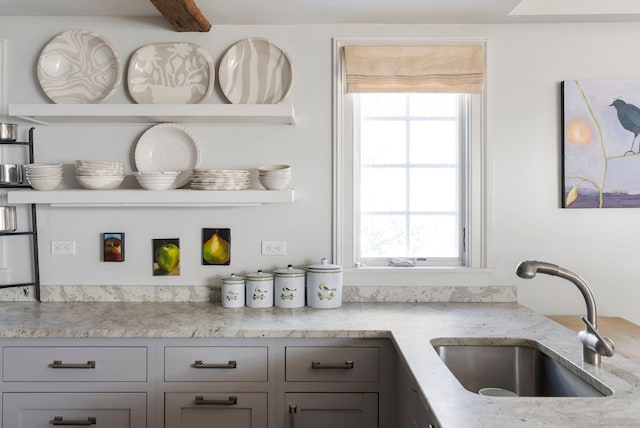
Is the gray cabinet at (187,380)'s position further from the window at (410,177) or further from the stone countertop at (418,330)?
the window at (410,177)

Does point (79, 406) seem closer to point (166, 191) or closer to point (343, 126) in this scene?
point (166, 191)

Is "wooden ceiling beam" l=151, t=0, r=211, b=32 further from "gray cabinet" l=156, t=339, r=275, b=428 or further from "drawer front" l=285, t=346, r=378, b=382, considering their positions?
"drawer front" l=285, t=346, r=378, b=382

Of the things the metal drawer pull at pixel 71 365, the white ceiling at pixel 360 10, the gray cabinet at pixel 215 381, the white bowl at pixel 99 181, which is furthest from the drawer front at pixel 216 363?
the white ceiling at pixel 360 10

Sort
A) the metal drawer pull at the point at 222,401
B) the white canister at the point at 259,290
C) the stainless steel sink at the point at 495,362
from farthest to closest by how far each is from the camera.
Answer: the white canister at the point at 259,290
the metal drawer pull at the point at 222,401
the stainless steel sink at the point at 495,362

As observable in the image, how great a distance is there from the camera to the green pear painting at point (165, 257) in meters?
2.96

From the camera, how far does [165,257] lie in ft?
9.71

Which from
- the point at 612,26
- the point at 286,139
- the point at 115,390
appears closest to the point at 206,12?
the point at 286,139

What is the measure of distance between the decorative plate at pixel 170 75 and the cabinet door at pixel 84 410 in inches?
57.1

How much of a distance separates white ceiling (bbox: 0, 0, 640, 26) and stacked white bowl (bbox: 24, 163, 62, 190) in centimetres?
78

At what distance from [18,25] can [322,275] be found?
2.03 meters

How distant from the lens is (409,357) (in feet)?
6.36

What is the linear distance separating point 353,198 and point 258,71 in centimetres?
82

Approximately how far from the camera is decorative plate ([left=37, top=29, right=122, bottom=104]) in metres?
2.94

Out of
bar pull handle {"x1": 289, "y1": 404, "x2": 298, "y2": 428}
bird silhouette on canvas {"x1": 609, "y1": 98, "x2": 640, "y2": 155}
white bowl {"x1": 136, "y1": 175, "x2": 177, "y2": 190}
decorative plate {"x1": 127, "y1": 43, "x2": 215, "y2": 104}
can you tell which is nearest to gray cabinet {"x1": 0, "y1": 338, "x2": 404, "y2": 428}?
bar pull handle {"x1": 289, "y1": 404, "x2": 298, "y2": 428}
